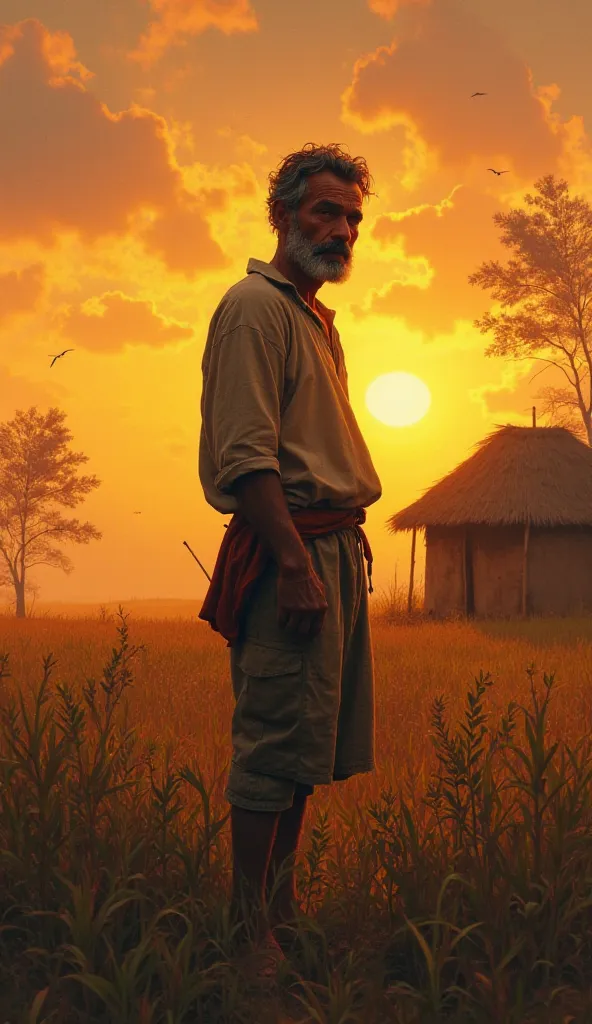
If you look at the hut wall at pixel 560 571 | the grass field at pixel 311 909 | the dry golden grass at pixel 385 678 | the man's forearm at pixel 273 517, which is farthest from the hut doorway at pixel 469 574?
the man's forearm at pixel 273 517

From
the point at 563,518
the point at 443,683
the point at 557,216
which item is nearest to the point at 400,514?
the point at 563,518

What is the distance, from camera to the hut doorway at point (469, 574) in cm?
1723

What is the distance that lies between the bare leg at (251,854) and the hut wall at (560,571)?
14.7 m

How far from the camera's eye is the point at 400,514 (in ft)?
61.2

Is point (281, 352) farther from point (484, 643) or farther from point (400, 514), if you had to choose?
point (400, 514)

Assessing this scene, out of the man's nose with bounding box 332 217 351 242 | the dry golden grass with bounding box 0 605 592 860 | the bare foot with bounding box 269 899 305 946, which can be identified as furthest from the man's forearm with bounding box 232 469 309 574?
the dry golden grass with bounding box 0 605 592 860

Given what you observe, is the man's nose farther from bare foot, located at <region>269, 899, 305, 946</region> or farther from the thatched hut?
the thatched hut

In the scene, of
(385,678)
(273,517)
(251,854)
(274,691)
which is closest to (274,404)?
(273,517)

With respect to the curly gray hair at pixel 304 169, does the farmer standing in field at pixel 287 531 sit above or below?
below

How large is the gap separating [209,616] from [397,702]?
408cm

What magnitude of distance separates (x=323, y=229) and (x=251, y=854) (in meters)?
1.81

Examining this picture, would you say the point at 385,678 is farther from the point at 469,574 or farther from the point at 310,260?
the point at 469,574

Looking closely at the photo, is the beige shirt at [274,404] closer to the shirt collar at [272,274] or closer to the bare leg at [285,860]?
the shirt collar at [272,274]

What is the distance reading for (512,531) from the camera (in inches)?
674
